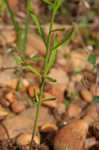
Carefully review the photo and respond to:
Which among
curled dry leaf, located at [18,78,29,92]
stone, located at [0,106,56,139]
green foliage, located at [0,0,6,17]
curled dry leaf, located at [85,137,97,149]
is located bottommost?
curled dry leaf, located at [85,137,97,149]

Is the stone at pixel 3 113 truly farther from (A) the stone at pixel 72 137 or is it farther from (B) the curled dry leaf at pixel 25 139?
(A) the stone at pixel 72 137

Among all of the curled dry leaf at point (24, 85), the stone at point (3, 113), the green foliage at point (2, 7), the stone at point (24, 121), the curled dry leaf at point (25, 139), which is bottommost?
the curled dry leaf at point (25, 139)

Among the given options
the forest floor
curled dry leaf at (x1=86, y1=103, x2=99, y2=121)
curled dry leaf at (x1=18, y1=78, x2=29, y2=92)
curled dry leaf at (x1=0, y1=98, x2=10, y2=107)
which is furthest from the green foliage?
curled dry leaf at (x1=86, y1=103, x2=99, y2=121)

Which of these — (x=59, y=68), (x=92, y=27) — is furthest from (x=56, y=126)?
(x=92, y=27)

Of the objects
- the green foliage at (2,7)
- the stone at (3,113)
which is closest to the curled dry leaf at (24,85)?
the stone at (3,113)

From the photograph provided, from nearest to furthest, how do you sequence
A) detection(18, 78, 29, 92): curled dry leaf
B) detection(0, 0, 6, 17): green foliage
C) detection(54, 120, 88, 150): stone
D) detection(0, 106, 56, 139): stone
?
detection(54, 120, 88, 150): stone, detection(0, 106, 56, 139): stone, detection(18, 78, 29, 92): curled dry leaf, detection(0, 0, 6, 17): green foliage

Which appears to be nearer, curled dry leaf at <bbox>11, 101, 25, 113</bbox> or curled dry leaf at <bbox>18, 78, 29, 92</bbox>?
curled dry leaf at <bbox>11, 101, 25, 113</bbox>

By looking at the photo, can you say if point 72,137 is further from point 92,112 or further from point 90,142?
point 92,112

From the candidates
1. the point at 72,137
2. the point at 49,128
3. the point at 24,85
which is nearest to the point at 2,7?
the point at 24,85

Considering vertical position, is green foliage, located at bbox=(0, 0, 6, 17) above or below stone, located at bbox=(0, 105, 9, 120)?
above

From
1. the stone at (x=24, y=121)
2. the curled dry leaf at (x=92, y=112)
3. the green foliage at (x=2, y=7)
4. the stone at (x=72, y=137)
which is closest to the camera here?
the stone at (x=72, y=137)

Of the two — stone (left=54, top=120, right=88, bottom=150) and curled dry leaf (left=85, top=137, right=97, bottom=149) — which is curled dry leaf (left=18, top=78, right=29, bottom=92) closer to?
stone (left=54, top=120, right=88, bottom=150)

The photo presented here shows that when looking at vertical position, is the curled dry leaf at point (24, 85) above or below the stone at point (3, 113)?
above
